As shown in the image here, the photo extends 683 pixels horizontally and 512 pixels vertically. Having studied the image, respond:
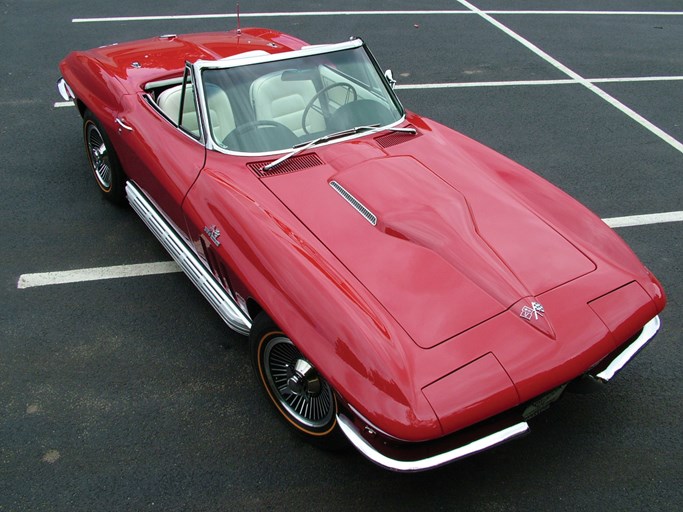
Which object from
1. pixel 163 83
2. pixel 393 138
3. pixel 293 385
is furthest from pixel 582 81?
pixel 293 385

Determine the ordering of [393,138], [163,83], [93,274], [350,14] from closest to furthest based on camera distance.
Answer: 1. [393,138]
2. [93,274]
3. [163,83]
4. [350,14]

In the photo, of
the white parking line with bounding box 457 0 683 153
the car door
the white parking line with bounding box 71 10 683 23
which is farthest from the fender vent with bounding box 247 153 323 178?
the white parking line with bounding box 71 10 683 23

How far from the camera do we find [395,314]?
274 cm

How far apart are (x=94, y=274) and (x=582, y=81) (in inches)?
248

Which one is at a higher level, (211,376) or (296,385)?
(296,385)

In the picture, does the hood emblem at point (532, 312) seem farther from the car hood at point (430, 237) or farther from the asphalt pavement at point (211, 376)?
the asphalt pavement at point (211, 376)

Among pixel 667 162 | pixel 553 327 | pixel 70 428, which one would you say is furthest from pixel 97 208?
pixel 667 162

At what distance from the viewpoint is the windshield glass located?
3682mm

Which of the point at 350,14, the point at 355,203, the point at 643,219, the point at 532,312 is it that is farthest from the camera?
the point at 350,14

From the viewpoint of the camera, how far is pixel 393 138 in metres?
3.85

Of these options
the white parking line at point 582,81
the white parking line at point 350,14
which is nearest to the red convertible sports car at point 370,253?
the white parking line at point 582,81

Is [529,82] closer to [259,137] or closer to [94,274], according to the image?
[259,137]

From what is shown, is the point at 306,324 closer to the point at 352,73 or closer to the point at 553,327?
the point at 553,327

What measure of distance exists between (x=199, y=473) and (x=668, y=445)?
98.0 inches
